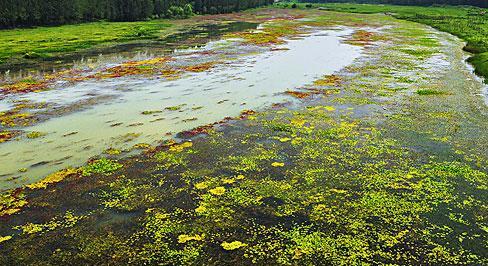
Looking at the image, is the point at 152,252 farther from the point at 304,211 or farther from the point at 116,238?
the point at 304,211

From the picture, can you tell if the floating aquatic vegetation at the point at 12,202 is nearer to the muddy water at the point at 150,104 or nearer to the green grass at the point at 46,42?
the muddy water at the point at 150,104

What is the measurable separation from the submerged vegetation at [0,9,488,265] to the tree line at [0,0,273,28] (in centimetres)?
6365

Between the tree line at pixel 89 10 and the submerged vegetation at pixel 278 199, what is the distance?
209 feet

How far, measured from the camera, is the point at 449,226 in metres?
9.96

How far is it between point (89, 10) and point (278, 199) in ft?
274

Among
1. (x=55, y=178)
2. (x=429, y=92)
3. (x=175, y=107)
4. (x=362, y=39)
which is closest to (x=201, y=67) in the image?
(x=175, y=107)

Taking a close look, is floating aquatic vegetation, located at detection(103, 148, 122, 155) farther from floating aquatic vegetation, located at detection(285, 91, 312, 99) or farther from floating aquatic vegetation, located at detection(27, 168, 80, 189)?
floating aquatic vegetation, located at detection(285, 91, 312, 99)

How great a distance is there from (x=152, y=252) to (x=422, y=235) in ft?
21.5

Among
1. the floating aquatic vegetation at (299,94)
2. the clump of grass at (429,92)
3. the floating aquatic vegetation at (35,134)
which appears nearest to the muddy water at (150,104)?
the floating aquatic vegetation at (35,134)

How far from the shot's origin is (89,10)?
82625 mm

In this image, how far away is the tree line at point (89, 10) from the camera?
216 feet

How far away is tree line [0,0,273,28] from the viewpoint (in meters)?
65.9

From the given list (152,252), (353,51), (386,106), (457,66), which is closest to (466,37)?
(353,51)

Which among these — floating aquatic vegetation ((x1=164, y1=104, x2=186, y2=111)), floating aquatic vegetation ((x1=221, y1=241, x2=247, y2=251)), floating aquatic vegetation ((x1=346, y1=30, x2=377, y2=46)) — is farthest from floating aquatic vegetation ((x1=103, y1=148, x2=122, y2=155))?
floating aquatic vegetation ((x1=346, y1=30, x2=377, y2=46))
